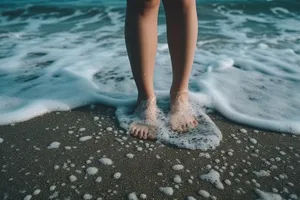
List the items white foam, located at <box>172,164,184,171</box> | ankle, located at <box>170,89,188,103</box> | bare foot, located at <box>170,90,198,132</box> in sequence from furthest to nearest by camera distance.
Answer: ankle, located at <box>170,89,188,103</box>
bare foot, located at <box>170,90,198,132</box>
white foam, located at <box>172,164,184,171</box>

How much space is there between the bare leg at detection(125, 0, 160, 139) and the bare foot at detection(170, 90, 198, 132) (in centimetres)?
15

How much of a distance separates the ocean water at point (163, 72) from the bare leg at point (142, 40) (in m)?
0.15

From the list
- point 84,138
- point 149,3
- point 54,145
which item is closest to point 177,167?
point 84,138

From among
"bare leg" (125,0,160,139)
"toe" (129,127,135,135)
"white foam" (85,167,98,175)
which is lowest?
"toe" (129,127,135,135)

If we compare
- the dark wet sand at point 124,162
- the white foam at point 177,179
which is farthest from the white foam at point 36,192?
the white foam at point 177,179

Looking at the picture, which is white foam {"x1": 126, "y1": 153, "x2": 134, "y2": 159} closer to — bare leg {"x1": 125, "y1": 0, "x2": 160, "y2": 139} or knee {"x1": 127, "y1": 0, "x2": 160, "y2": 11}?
bare leg {"x1": 125, "y1": 0, "x2": 160, "y2": 139}

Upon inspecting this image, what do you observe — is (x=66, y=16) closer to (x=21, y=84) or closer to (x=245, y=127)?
(x=21, y=84)

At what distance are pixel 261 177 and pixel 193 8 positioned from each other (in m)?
1.05

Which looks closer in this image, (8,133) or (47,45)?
(8,133)

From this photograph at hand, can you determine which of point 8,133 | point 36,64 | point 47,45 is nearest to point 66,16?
point 47,45

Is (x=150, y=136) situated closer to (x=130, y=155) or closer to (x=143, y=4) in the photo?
(x=130, y=155)

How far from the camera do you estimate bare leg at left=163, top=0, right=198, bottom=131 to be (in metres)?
1.90

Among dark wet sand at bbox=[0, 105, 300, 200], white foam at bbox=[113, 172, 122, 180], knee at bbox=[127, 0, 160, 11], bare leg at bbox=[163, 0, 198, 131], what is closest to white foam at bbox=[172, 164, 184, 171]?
dark wet sand at bbox=[0, 105, 300, 200]

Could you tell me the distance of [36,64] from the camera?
3398 millimetres
